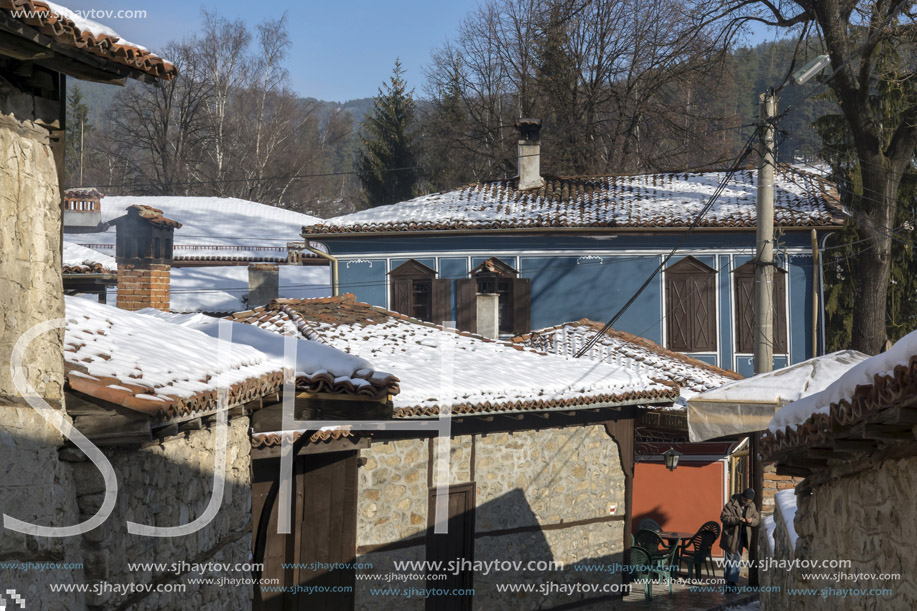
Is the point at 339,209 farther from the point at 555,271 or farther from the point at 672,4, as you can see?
the point at 555,271

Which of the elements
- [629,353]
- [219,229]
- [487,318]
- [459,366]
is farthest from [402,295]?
[219,229]

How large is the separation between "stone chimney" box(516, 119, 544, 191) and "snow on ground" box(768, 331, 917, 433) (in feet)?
54.4

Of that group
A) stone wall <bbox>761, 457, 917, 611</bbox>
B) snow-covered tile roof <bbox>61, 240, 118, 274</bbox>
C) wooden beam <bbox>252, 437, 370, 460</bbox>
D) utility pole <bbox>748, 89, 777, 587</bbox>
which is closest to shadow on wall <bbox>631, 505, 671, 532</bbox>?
utility pole <bbox>748, 89, 777, 587</bbox>

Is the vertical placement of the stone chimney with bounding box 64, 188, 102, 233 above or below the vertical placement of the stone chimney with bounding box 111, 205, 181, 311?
above

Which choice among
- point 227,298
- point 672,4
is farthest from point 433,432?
point 672,4

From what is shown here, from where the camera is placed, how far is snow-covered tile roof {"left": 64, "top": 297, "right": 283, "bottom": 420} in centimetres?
368

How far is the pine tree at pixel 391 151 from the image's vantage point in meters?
37.6

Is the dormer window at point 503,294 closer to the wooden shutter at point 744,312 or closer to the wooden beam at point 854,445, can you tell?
the wooden shutter at point 744,312

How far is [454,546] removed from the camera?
9.73m

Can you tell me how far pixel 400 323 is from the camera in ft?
40.1

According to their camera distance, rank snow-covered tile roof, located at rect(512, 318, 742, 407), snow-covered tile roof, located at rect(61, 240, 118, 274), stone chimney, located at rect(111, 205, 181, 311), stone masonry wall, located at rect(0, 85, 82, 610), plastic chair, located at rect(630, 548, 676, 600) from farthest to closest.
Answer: snow-covered tile roof, located at rect(512, 318, 742, 407), snow-covered tile roof, located at rect(61, 240, 118, 274), plastic chair, located at rect(630, 548, 676, 600), stone chimney, located at rect(111, 205, 181, 311), stone masonry wall, located at rect(0, 85, 82, 610)

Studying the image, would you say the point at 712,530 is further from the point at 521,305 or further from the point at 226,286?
the point at 226,286

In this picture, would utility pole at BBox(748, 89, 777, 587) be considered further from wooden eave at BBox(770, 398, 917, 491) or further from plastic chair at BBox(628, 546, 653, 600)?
wooden eave at BBox(770, 398, 917, 491)

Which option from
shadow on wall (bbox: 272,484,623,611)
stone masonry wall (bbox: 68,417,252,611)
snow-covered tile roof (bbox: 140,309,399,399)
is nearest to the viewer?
stone masonry wall (bbox: 68,417,252,611)
